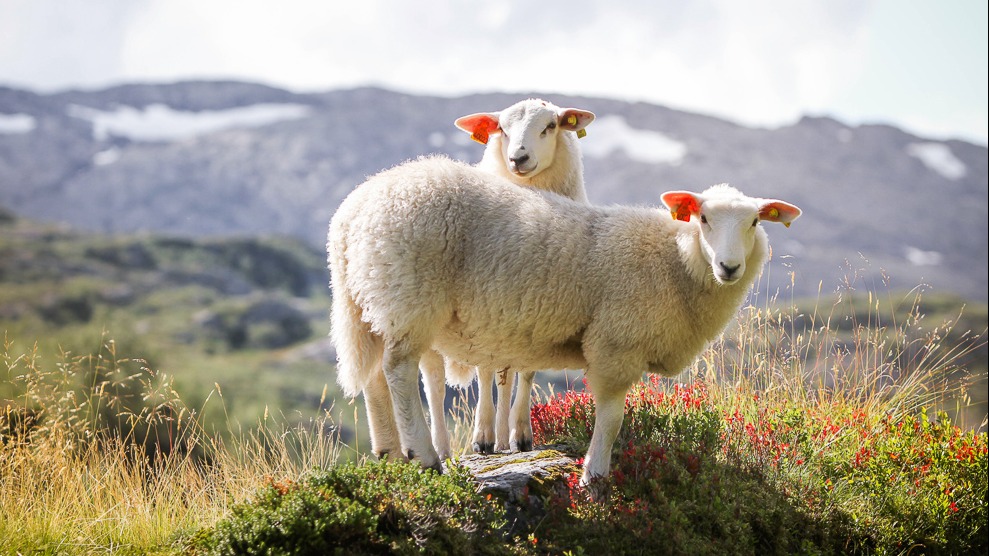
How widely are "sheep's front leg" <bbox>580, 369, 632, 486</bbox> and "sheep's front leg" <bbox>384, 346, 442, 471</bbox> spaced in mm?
985

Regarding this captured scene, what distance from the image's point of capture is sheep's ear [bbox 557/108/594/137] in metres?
6.25

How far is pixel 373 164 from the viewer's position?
93.6 metres

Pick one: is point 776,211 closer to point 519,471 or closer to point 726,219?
point 726,219

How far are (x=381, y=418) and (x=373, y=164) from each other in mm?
90367

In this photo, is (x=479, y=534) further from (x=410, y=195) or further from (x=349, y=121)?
(x=349, y=121)

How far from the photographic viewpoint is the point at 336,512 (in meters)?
4.24

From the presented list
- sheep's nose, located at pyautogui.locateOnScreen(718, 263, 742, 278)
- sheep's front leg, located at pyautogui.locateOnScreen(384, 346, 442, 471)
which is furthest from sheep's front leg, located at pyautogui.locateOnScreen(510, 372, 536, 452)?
sheep's nose, located at pyautogui.locateOnScreen(718, 263, 742, 278)

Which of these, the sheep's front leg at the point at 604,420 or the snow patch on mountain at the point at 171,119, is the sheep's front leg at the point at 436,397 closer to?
the sheep's front leg at the point at 604,420

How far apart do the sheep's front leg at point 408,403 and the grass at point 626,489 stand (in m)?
0.30

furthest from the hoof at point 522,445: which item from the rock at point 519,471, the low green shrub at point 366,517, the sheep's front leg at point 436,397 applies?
the low green shrub at point 366,517

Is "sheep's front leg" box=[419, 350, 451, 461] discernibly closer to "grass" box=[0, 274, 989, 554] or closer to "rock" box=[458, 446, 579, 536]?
"rock" box=[458, 446, 579, 536]

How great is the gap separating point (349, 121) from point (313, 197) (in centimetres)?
1032

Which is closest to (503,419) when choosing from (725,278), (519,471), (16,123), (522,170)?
(519,471)

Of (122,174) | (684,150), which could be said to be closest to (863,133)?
(684,150)
